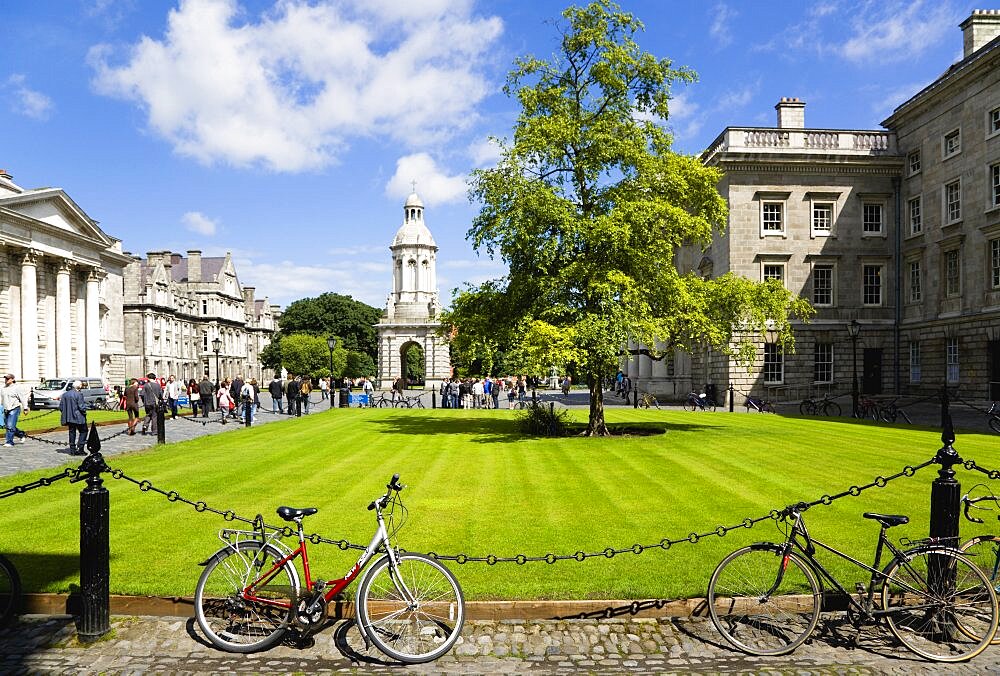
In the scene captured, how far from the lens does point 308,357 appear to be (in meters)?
89.0

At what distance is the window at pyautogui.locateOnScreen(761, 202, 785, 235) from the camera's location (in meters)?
37.2

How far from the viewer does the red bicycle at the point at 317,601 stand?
18.5ft

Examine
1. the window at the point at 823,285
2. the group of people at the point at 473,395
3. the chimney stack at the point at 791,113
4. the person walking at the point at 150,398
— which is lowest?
the group of people at the point at 473,395

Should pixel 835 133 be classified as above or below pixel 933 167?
above

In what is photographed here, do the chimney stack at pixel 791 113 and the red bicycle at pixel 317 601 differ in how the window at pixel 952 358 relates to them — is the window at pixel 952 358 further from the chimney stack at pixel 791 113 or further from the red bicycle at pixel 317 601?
the red bicycle at pixel 317 601

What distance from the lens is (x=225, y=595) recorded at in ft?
19.9

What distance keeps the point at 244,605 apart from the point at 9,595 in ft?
7.42

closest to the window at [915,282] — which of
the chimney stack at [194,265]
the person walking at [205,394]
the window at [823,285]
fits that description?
the window at [823,285]

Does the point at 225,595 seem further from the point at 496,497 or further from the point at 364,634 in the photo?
the point at 496,497

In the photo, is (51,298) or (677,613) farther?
(51,298)

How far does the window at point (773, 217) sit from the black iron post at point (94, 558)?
36.8 m

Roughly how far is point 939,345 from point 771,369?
25.8 ft

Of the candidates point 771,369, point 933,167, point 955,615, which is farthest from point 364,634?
point 933,167

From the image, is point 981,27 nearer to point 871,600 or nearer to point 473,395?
point 473,395
